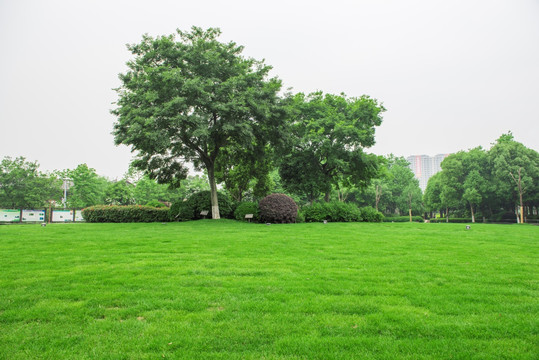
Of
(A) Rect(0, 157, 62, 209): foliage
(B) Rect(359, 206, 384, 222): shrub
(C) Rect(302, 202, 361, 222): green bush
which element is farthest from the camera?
(A) Rect(0, 157, 62, 209): foliage

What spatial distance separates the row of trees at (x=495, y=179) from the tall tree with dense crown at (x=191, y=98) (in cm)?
3581

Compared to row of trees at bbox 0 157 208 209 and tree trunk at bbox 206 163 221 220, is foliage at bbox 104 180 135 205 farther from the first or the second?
tree trunk at bbox 206 163 221 220

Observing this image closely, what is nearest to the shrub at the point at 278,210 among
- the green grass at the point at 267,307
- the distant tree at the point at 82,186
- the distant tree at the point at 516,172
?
the green grass at the point at 267,307

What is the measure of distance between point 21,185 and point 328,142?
38358 millimetres

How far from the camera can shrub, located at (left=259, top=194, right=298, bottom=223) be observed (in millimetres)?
19906

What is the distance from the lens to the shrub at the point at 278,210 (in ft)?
65.3

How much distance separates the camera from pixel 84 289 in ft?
16.1

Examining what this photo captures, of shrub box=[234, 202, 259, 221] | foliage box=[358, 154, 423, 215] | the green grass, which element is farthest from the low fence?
foliage box=[358, 154, 423, 215]

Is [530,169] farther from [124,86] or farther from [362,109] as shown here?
[124,86]

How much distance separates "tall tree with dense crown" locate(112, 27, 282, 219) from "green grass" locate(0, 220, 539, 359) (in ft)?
34.8

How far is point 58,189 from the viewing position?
4284cm

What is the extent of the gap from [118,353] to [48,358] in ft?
2.09

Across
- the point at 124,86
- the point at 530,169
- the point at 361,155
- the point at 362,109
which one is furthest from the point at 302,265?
the point at 530,169

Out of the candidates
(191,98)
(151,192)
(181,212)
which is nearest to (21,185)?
(151,192)
